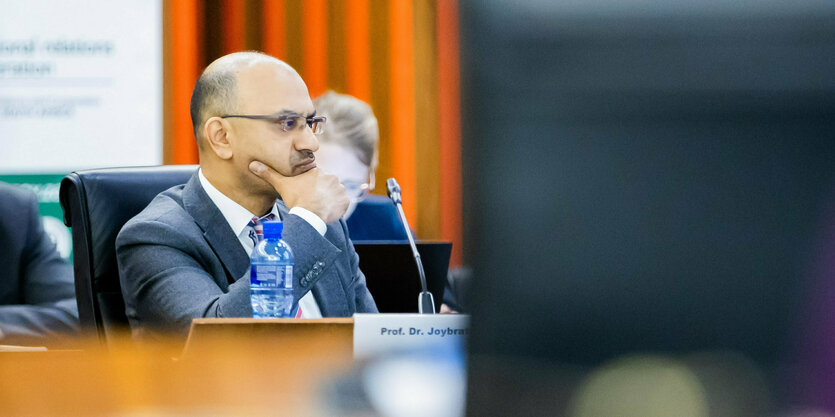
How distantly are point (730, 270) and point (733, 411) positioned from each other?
0.05 m

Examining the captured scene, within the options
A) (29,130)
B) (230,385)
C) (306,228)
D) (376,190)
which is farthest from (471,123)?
(29,130)

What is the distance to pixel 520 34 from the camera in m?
0.32

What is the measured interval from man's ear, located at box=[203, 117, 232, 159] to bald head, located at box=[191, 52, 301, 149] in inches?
0.6

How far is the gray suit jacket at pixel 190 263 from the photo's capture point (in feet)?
4.72

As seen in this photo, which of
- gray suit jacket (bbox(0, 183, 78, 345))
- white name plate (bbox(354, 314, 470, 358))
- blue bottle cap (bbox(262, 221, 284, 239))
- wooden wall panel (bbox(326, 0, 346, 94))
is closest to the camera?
white name plate (bbox(354, 314, 470, 358))

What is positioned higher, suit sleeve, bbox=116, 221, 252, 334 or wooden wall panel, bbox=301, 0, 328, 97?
wooden wall panel, bbox=301, 0, 328, 97

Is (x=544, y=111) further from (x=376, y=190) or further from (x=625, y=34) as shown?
(x=376, y=190)

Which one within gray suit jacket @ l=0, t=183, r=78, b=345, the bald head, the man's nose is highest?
the bald head

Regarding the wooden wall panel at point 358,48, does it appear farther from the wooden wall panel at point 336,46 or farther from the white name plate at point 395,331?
the white name plate at point 395,331

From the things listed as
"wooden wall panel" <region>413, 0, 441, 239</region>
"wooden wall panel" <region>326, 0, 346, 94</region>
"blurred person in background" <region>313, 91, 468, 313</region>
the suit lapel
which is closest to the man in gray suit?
the suit lapel

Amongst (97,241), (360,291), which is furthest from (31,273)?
(360,291)

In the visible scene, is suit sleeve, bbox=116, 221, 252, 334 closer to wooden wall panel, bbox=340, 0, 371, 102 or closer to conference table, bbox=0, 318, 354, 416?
conference table, bbox=0, 318, 354, 416

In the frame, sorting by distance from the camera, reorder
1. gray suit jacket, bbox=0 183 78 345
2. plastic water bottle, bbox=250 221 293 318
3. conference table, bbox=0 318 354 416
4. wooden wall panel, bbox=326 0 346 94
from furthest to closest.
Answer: wooden wall panel, bbox=326 0 346 94, gray suit jacket, bbox=0 183 78 345, plastic water bottle, bbox=250 221 293 318, conference table, bbox=0 318 354 416

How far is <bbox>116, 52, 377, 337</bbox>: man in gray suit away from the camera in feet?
4.87
